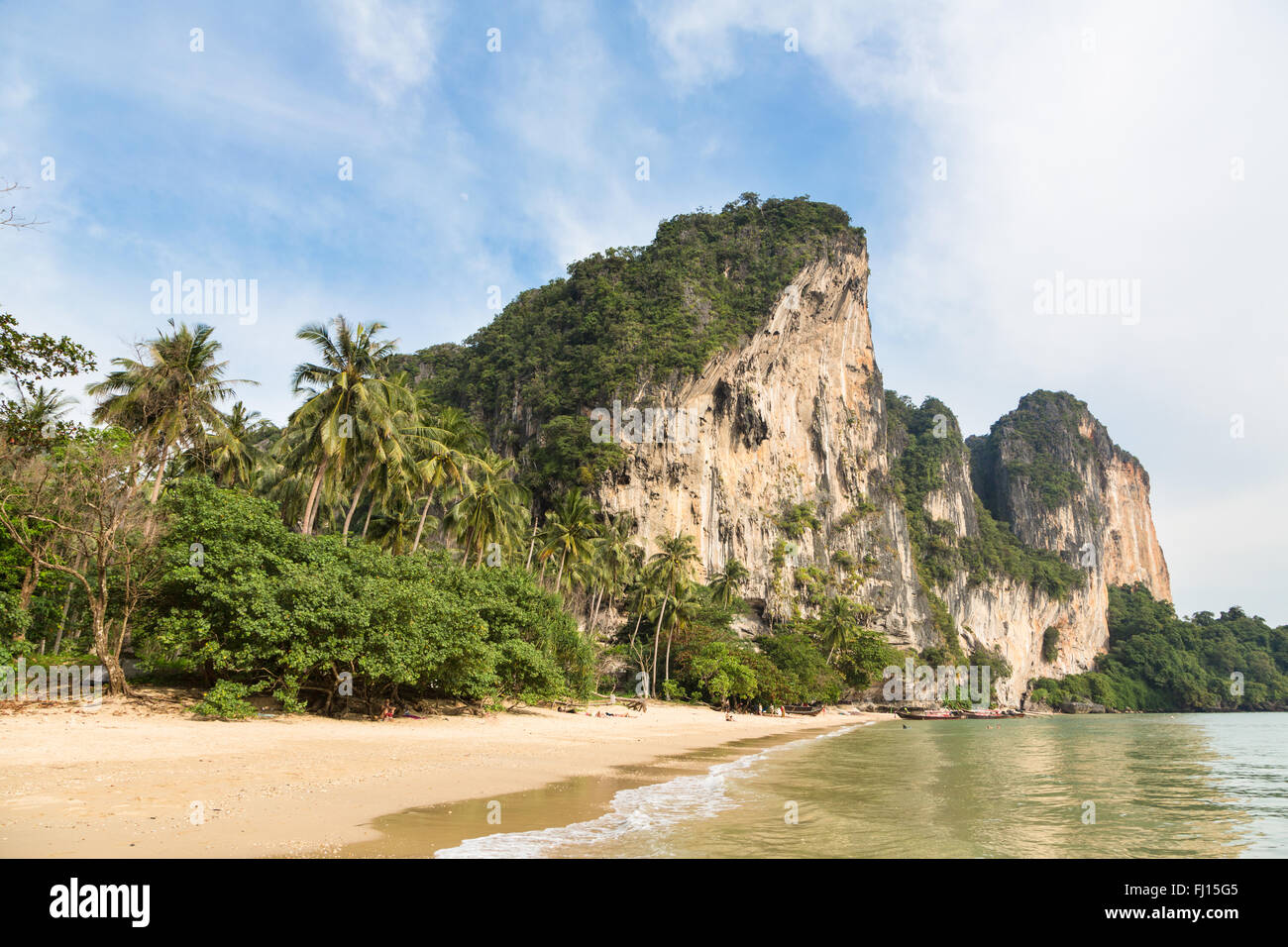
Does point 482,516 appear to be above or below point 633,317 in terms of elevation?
below

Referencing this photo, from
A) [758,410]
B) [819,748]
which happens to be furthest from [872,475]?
[819,748]

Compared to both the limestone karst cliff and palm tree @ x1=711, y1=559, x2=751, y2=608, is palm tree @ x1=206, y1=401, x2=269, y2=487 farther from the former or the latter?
palm tree @ x1=711, y1=559, x2=751, y2=608

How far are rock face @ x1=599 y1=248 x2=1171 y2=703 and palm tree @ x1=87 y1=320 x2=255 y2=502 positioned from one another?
3846 cm

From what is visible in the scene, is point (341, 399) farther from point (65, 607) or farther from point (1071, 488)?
point (1071, 488)

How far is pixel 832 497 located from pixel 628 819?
81046mm

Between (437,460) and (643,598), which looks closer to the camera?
(437,460)

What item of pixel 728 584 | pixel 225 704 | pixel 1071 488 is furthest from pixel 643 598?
pixel 1071 488

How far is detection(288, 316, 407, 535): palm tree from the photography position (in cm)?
2585

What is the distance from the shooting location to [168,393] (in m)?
25.9

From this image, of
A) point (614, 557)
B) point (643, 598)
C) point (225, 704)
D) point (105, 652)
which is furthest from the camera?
point (614, 557)

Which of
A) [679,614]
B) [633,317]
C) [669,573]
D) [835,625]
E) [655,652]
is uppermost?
[633,317]

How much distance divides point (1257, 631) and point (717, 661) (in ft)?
448

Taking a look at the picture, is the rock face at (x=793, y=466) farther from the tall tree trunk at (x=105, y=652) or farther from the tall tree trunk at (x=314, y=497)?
the tall tree trunk at (x=105, y=652)
